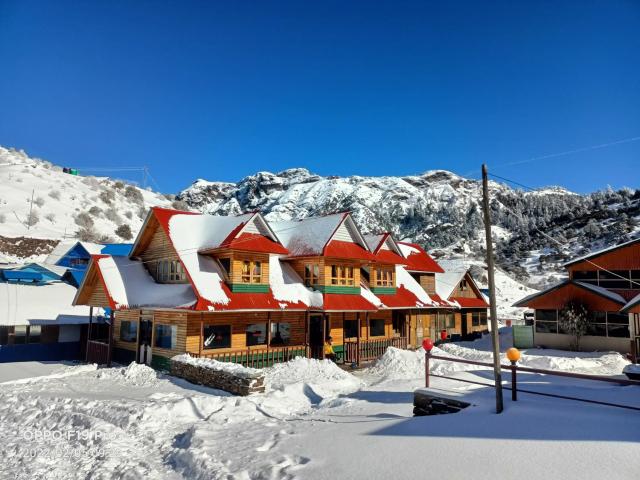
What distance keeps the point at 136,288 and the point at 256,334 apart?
680 centimetres

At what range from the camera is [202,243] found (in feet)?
78.3

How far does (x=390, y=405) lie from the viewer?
1357 centimetres

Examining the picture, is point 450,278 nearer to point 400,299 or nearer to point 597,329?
point 400,299

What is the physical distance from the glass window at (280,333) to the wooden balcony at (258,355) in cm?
99

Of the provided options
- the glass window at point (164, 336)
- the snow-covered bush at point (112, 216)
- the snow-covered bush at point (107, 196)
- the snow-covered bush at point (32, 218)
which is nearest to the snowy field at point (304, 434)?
the glass window at point (164, 336)

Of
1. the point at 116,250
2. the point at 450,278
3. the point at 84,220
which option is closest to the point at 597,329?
the point at 450,278

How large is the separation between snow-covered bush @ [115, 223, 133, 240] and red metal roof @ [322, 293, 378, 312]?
41759mm

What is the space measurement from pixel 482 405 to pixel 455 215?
145m

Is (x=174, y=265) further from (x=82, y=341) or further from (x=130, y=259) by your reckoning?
(x=82, y=341)

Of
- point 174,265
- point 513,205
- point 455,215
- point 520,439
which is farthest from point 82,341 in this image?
point 513,205

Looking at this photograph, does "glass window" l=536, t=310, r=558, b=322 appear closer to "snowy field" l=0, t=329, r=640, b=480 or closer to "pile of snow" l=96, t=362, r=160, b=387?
"snowy field" l=0, t=329, r=640, b=480

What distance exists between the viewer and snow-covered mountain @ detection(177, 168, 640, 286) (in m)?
95.5

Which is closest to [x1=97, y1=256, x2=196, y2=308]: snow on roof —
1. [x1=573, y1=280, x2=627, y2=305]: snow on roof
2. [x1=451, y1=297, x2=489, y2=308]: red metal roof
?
[x1=451, y1=297, x2=489, y2=308]: red metal roof

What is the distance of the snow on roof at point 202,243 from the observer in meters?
21.4
